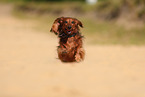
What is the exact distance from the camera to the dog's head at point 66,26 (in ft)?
5.16

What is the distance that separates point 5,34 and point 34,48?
14.7 meters

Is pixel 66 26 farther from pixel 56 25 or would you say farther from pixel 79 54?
pixel 79 54

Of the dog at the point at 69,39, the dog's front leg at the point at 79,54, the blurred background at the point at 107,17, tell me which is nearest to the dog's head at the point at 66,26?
the dog at the point at 69,39

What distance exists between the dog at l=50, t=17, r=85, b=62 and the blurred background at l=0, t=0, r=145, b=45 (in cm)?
2231

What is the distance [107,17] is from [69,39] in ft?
152

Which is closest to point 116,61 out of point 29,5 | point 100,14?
point 100,14

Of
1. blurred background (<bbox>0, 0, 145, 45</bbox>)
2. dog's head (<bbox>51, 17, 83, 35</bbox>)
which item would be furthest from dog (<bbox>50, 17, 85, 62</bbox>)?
blurred background (<bbox>0, 0, 145, 45</bbox>)

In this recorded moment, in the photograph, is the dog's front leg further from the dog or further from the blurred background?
the blurred background

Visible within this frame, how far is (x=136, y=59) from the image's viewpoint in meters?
22.1

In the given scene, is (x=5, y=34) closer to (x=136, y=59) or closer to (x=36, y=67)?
(x=36, y=67)

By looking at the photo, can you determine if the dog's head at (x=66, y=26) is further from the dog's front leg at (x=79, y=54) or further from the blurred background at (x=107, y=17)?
the blurred background at (x=107, y=17)

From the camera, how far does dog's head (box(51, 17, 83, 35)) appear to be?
1573 millimetres

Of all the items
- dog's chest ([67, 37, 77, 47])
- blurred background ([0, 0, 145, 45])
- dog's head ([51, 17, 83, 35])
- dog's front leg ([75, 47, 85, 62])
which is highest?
blurred background ([0, 0, 145, 45])

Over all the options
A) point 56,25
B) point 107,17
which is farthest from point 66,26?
point 107,17
